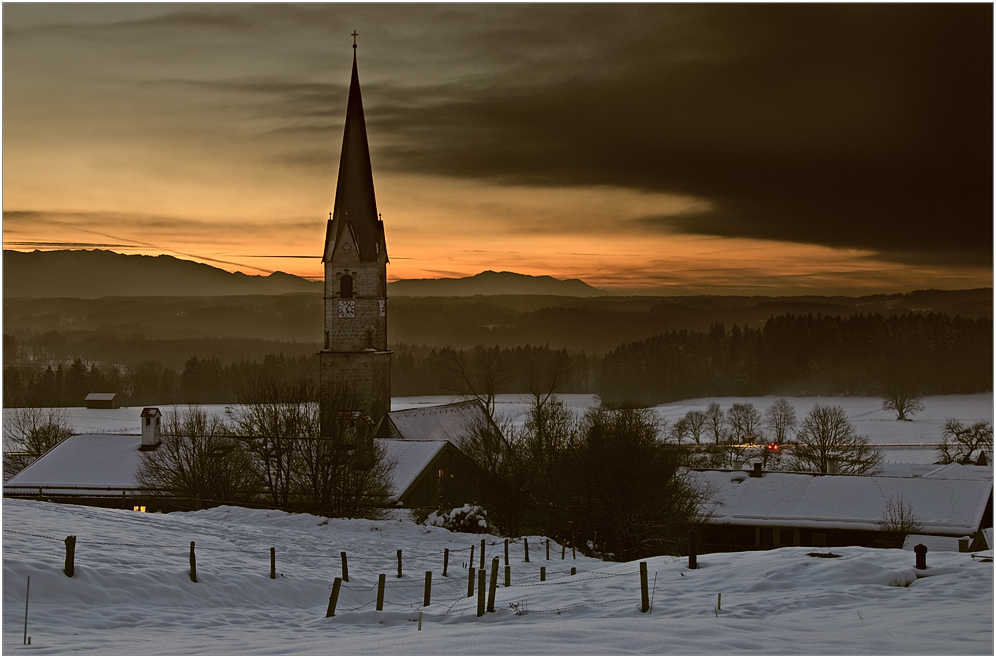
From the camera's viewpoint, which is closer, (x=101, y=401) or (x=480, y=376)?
(x=480, y=376)

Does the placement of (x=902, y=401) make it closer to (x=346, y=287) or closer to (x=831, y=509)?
(x=831, y=509)

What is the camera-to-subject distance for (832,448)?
49562 mm

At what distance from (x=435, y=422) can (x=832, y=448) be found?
22.2 m

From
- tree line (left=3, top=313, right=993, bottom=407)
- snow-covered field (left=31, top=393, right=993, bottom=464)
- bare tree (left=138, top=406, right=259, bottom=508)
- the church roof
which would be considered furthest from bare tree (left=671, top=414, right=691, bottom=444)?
bare tree (left=138, top=406, right=259, bottom=508)

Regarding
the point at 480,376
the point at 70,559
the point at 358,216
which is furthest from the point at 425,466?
the point at 70,559

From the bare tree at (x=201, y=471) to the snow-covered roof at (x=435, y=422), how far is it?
9338mm

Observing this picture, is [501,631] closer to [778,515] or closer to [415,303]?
[778,515]

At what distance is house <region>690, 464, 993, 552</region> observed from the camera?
92.5ft

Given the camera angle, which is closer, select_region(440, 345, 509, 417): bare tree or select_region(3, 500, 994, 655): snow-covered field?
select_region(3, 500, 994, 655): snow-covered field

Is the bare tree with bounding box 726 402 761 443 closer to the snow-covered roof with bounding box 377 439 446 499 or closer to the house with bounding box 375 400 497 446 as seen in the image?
the house with bounding box 375 400 497 446

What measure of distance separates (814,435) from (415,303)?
2699 centimetres

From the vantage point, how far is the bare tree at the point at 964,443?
1227 inches

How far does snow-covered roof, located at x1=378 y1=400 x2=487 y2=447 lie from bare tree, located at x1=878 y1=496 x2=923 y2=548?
17.3 m

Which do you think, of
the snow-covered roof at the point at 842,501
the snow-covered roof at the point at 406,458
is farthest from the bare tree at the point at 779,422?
the snow-covered roof at the point at 406,458
